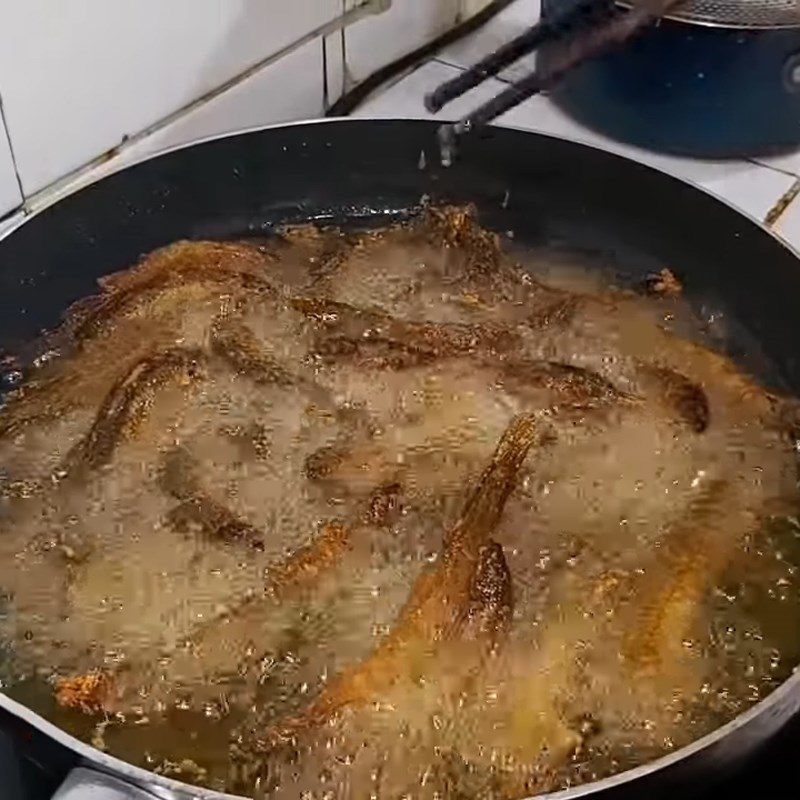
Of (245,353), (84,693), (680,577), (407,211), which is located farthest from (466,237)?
(84,693)

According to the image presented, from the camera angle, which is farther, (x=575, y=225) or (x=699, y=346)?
(x=575, y=225)

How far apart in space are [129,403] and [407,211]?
11.9 inches

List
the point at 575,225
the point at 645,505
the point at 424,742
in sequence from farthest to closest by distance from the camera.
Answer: the point at 575,225 < the point at 645,505 < the point at 424,742

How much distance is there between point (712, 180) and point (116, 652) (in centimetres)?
66

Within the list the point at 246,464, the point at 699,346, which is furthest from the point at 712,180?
the point at 246,464

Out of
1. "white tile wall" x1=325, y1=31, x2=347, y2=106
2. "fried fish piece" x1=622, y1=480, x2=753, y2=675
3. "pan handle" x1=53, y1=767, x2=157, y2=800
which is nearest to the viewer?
"pan handle" x1=53, y1=767, x2=157, y2=800

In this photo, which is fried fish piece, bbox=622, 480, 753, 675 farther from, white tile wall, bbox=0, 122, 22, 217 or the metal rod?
white tile wall, bbox=0, 122, 22, 217

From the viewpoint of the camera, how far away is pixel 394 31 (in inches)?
47.4

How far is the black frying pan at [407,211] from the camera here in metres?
0.90

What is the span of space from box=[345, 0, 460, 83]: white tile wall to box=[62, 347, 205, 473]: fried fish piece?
0.43 metres

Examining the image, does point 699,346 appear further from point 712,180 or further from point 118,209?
point 118,209

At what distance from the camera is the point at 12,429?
827mm

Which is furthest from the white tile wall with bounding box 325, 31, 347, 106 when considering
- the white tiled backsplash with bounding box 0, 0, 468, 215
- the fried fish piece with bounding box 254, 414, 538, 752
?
the fried fish piece with bounding box 254, 414, 538, 752

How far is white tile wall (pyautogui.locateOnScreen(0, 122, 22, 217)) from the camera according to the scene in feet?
2.98
